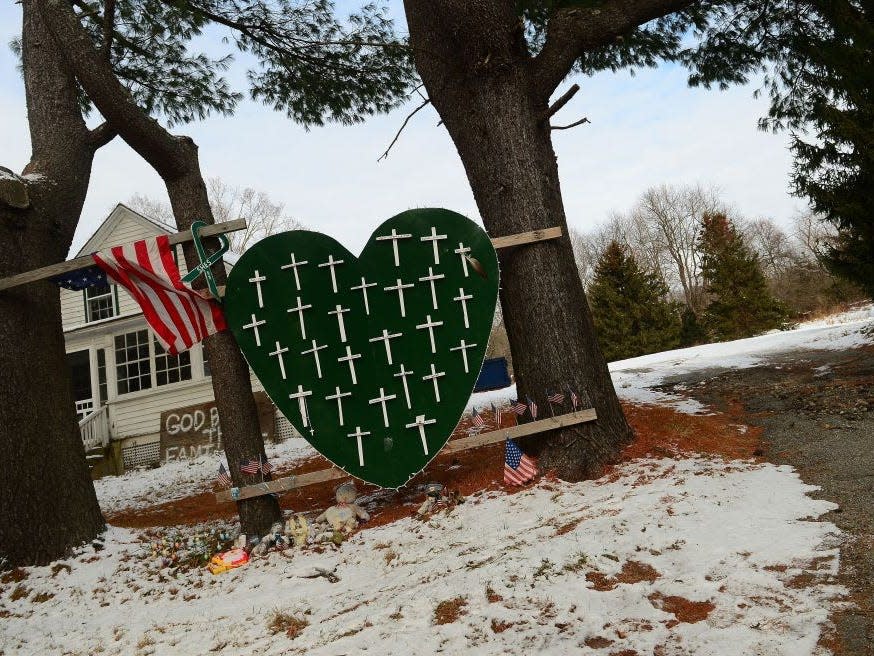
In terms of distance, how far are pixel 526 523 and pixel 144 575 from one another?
287 cm

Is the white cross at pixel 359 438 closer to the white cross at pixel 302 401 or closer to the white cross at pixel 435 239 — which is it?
the white cross at pixel 302 401

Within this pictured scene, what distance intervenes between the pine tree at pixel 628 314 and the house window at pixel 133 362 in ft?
50.7

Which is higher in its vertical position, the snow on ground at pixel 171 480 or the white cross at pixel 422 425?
the white cross at pixel 422 425

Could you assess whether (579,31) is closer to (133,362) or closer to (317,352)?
(317,352)

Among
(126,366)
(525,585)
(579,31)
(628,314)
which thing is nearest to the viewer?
(525,585)

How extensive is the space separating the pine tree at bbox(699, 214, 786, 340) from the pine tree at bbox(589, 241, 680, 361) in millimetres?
2079

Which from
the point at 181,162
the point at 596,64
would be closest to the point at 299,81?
the point at 181,162

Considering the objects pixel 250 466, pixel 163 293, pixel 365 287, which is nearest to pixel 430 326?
pixel 365 287

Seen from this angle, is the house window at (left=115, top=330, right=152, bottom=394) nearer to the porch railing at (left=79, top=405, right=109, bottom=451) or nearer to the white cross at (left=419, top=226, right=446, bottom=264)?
the porch railing at (left=79, top=405, right=109, bottom=451)

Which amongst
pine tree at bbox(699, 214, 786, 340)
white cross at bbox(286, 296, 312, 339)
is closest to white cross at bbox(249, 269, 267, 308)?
white cross at bbox(286, 296, 312, 339)

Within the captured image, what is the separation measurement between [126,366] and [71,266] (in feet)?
32.8

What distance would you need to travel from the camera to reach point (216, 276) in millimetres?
5043

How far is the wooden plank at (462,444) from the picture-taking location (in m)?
4.71

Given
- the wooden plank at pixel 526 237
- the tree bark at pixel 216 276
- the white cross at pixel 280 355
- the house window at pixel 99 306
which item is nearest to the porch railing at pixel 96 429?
the house window at pixel 99 306
